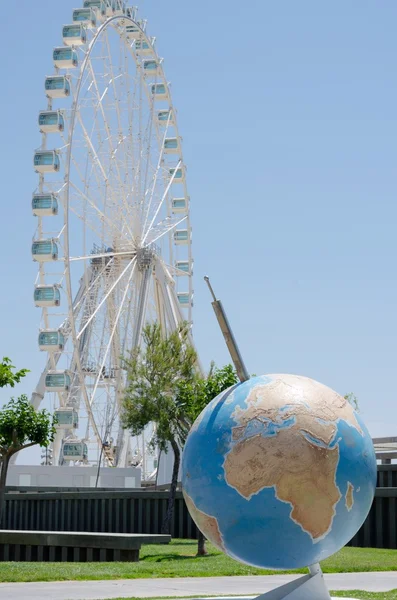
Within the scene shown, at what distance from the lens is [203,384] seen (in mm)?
28281

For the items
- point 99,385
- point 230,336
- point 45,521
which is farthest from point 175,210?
point 230,336

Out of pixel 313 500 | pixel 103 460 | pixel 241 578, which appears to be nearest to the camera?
pixel 313 500

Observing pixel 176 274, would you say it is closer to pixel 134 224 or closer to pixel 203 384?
pixel 134 224

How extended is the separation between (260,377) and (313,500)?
1341 millimetres

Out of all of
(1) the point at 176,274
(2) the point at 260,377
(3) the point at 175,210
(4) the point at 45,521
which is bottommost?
(4) the point at 45,521

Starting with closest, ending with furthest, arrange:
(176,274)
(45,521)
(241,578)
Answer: (241,578) < (45,521) < (176,274)

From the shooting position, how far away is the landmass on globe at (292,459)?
30.4ft

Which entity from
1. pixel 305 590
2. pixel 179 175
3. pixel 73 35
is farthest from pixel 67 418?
pixel 305 590

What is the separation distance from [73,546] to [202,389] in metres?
8.94

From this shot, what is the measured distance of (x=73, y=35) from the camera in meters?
41.7

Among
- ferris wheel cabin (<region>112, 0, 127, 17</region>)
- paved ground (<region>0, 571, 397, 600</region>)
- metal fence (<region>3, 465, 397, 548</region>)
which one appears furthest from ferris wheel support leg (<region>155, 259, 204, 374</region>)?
paved ground (<region>0, 571, 397, 600</region>)

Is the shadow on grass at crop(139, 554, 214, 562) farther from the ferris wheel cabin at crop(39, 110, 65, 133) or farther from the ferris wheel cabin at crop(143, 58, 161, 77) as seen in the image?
the ferris wheel cabin at crop(143, 58, 161, 77)

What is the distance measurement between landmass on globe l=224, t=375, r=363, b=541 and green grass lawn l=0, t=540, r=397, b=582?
19.9 feet

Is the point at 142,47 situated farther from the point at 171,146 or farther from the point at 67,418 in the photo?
the point at 67,418
